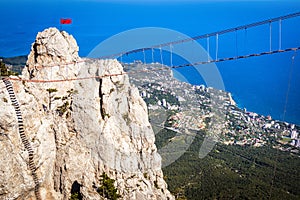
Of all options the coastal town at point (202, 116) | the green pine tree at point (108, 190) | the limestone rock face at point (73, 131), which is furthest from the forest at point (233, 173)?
the green pine tree at point (108, 190)

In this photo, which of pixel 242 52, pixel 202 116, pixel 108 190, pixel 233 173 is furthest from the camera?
pixel 242 52

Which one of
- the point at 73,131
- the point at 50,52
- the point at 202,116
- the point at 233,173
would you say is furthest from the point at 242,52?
the point at 73,131

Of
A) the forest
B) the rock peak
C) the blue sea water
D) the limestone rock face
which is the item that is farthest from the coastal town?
the rock peak

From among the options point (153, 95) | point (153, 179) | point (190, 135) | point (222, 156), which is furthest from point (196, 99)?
point (153, 179)

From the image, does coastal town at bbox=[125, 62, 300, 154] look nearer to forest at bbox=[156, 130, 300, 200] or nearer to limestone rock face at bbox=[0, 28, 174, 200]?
forest at bbox=[156, 130, 300, 200]

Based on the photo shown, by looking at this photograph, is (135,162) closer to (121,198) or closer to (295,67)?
(121,198)

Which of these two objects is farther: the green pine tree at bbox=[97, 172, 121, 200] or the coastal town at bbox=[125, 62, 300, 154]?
the coastal town at bbox=[125, 62, 300, 154]

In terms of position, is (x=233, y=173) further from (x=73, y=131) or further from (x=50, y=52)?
(x=50, y=52)
